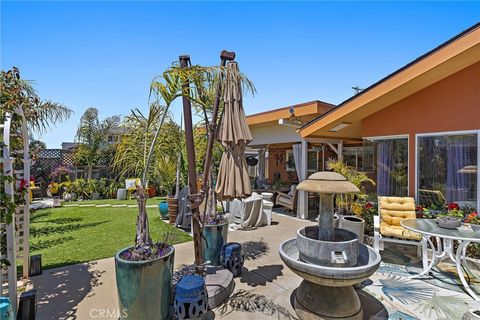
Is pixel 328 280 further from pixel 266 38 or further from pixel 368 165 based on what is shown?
pixel 266 38

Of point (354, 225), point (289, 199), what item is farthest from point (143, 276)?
point (289, 199)

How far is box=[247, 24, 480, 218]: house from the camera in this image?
17.6 feet

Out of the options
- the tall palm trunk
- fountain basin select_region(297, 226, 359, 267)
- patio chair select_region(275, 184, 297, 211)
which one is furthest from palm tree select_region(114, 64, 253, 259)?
patio chair select_region(275, 184, 297, 211)

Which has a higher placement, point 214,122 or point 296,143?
point 296,143

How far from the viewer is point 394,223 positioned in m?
5.54

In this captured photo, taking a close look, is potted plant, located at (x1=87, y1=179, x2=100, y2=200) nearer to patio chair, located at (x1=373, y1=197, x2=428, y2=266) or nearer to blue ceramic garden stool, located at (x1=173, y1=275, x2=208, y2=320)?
blue ceramic garden stool, located at (x1=173, y1=275, x2=208, y2=320)

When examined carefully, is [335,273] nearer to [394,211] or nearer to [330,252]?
[330,252]

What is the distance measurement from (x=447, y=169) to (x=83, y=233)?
9.37 m

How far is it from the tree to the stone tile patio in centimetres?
1204

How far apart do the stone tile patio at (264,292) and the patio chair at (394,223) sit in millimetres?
448

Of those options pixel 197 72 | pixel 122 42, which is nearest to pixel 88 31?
pixel 122 42

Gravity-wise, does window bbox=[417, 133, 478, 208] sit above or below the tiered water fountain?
above

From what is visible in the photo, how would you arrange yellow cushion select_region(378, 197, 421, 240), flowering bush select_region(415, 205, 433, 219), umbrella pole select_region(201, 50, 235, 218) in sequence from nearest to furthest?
umbrella pole select_region(201, 50, 235, 218), yellow cushion select_region(378, 197, 421, 240), flowering bush select_region(415, 205, 433, 219)

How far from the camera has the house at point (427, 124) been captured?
17.6 ft
